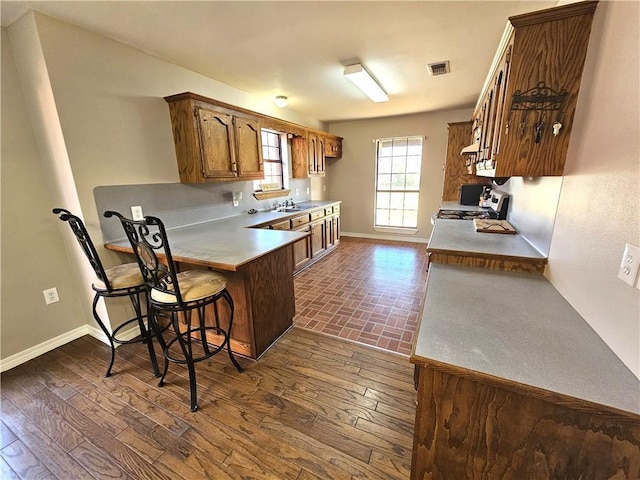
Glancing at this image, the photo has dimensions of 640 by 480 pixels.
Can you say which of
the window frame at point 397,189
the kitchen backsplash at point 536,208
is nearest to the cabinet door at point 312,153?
the window frame at point 397,189

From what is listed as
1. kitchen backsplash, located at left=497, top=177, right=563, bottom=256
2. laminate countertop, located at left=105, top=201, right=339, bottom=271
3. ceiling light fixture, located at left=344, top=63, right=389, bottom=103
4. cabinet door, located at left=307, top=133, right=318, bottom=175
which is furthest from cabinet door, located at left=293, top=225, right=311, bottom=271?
kitchen backsplash, located at left=497, top=177, right=563, bottom=256

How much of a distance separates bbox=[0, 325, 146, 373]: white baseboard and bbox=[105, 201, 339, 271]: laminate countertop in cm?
85

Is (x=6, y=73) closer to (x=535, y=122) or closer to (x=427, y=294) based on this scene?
(x=427, y=294)

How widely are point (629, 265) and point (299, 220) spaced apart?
3.36 meters

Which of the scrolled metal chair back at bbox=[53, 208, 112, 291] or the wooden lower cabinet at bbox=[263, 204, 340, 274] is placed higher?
the scrolled metal chair back at bbox=[53, 208, 112, 291]

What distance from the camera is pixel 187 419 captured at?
5.21 ft

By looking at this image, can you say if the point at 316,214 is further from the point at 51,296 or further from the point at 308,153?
the point at 51,296

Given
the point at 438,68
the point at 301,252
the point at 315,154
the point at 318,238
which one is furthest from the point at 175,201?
the point at 438,68

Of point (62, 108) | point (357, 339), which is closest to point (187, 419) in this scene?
point (357, 339)

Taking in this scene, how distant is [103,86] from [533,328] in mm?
3240

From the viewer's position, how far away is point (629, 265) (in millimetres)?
845

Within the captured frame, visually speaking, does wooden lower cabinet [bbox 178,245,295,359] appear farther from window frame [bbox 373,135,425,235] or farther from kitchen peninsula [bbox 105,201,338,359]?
window frame [bbox 373,135,425,235]

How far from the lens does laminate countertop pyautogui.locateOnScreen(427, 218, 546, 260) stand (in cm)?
166

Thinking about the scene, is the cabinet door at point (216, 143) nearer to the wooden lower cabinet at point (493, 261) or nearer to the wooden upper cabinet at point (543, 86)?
the wooden lower cabinet at point (493, 261)
